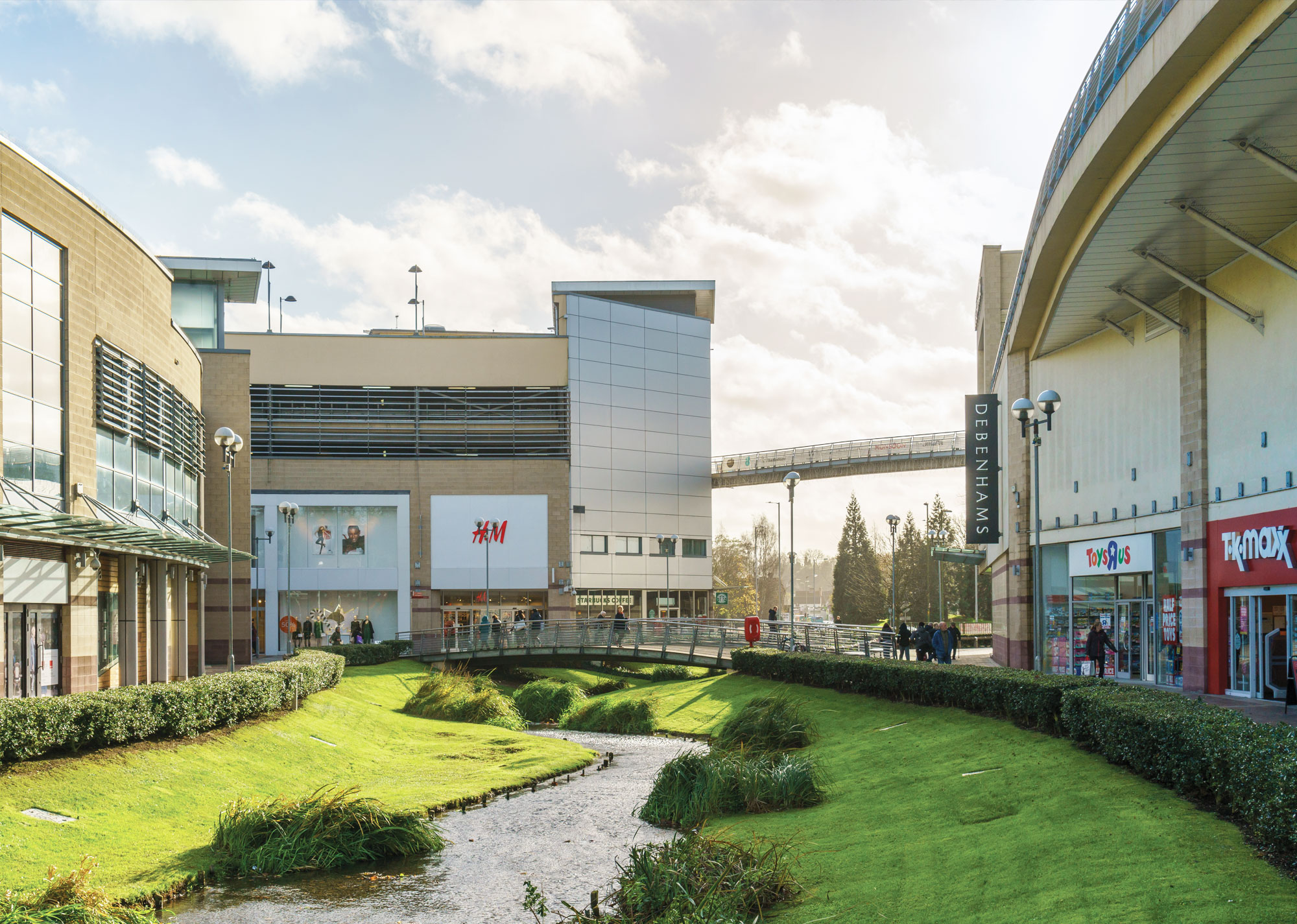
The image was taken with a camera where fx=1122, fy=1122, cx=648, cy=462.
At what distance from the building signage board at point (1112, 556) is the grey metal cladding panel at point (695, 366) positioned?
114 ft

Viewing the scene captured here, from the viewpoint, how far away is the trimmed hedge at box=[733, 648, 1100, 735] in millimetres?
17975

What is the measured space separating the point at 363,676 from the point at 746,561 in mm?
84568

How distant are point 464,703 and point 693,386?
123ft

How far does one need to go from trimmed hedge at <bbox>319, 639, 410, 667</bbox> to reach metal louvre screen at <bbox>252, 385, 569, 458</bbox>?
16.1 meters

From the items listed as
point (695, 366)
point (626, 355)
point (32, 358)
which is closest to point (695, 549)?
point (695, 366)

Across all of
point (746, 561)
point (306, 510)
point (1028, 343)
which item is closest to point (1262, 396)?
point (1028, 343)

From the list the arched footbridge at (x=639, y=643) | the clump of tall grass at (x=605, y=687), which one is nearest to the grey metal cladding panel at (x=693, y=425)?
the arched footbridge at (x=639, y=643)

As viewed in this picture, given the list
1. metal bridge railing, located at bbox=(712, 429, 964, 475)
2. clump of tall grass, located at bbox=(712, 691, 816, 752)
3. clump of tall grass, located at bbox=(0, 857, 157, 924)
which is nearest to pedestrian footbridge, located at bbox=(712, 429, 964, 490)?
metal bridge railing, located at bbox=(712, 429, 964, 475)

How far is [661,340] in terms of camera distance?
2527 inches

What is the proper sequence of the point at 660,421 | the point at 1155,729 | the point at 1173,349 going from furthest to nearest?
the point at 660,421 < the point at 1173,349 < the point at 1155,729

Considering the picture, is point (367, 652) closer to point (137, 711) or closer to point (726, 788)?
point (137, 711)

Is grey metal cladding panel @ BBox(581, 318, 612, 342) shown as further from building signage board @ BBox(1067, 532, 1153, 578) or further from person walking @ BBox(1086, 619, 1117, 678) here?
person walking @ BBox(1086, 619, 1117, 678)

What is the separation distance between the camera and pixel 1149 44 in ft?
56.1

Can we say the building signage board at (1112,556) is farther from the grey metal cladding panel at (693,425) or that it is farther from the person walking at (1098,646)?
the grey metal cladding panel at (693,425)
